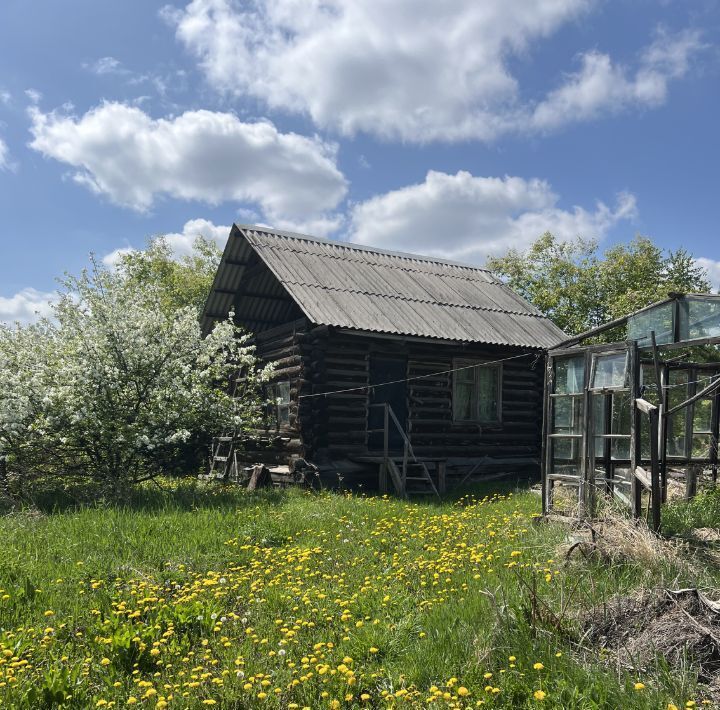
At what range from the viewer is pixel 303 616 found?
5648 millimetres

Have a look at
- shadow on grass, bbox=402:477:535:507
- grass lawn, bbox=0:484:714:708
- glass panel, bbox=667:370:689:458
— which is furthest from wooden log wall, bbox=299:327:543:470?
grass lawn, bbox=0:484:714:708

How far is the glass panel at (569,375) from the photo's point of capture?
395 inches

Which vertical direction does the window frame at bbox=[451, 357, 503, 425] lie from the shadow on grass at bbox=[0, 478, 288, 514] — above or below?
above

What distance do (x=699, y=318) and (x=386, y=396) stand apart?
807 cm

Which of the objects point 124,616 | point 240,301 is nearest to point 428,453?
point 240,301

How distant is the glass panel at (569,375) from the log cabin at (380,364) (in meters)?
3.64

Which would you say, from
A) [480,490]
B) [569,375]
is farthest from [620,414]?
[480,490]

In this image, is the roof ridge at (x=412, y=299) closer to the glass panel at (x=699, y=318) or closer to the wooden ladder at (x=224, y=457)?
the wooden ladder at (x=224, y=457)

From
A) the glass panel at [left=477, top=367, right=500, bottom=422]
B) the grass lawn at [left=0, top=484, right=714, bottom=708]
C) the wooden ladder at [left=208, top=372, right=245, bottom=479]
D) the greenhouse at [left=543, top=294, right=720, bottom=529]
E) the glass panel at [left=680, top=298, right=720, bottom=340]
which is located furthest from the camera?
the wooden ladder at [left=208, top=372, right=245, bottom=479]

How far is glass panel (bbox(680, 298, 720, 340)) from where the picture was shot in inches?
344

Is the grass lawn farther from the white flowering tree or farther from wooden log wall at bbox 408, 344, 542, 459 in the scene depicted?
wooden log wall at bbox 408, 344, 542, 459

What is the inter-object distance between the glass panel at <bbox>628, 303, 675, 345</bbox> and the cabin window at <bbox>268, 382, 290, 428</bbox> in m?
7.88

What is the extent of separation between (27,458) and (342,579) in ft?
26.6

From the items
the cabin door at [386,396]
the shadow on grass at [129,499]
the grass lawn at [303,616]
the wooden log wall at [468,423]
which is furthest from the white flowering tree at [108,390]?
the wooden log wall at [468,423]
